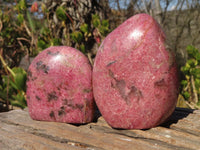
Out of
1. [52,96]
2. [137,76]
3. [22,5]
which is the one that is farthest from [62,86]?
[22,5]

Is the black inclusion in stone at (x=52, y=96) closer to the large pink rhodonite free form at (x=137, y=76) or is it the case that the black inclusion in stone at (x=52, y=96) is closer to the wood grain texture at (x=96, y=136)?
the wood grain texture at (x=96, y=136)

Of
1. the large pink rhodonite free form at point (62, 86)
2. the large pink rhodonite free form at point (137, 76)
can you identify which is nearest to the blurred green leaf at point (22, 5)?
the large pink rhodonite free form at point (62, 86)

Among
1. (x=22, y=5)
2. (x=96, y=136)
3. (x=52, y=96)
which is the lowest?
(x=96, y=136)

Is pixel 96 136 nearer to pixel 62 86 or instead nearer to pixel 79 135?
pixel 79 135

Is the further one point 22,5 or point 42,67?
point 22,5

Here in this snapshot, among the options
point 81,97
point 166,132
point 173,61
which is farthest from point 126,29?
point 166,132

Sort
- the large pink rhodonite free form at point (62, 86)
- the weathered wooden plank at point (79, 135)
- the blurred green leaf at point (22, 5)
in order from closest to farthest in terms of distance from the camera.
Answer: the weathered wooden plank at point (79, 135) < the large pink rhodonite free form at point (62, 86) < the blurred green leaf at point (22, 5)
